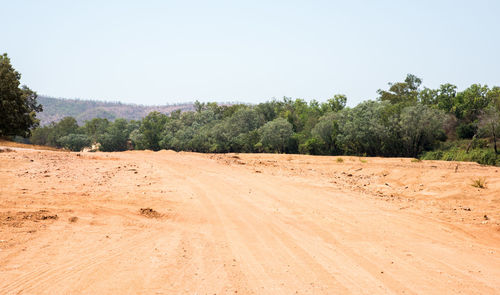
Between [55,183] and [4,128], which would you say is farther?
[4,128]

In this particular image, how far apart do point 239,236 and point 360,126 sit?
4399 centimetres

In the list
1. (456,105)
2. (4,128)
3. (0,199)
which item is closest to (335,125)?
(456,105)

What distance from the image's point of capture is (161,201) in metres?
9.59

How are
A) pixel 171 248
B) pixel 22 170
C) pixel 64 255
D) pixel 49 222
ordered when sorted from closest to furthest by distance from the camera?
pixel 64 255
pixel 171 248
pixel 49 222
pixel 22 170

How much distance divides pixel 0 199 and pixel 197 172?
316 inches

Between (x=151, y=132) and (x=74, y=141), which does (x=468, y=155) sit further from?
(x=74, y=141)

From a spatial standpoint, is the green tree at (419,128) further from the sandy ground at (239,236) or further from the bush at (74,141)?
the bush at (74,141)

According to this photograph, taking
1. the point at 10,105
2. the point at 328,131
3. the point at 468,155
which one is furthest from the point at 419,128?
the point at 10,105

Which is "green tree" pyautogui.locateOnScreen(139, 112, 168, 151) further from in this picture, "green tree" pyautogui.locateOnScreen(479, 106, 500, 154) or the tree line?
"green tree" pyautogui.locateOnScreen(479, 106, 500, 154)

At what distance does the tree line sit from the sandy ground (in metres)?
33.6

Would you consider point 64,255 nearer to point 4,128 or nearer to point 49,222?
point 49,222

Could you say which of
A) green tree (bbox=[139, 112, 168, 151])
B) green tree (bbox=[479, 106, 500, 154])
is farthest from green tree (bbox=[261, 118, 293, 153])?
green tree (bbox=[139, 112, 168, 151])

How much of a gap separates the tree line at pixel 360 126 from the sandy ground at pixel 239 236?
33601 millimetres

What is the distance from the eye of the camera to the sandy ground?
15.7 feet
